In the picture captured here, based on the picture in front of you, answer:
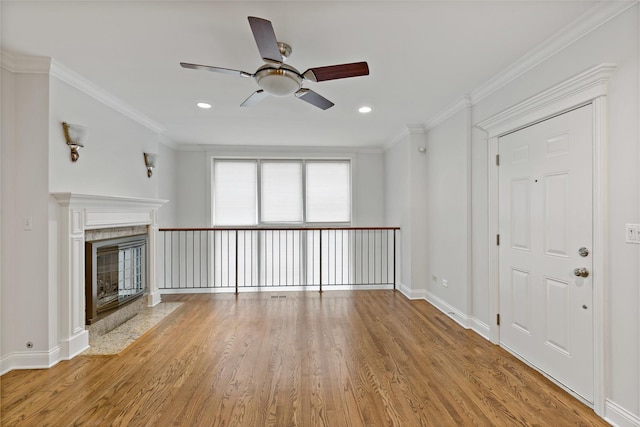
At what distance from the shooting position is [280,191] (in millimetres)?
6016

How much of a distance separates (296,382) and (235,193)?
4.34 meters

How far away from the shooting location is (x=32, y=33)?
2148 mm

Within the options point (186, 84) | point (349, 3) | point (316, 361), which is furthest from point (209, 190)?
point (349, 3)

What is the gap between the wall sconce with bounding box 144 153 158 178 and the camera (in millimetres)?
4137

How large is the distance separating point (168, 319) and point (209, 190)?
277cm

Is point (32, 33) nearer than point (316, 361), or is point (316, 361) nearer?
point (32, 33)

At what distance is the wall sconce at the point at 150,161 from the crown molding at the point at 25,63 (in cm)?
167

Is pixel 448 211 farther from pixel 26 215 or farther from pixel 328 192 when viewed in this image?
pixel 26 215

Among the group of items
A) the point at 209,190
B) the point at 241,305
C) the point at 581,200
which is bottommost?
the point at 241,305

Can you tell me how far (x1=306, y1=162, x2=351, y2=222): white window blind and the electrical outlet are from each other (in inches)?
179

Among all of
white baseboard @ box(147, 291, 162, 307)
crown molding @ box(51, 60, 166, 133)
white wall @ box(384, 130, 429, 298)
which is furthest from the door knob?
white baseboard @ box(147, 291, 162, 307)

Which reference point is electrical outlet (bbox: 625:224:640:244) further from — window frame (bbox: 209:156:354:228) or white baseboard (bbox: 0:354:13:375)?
white baseboard (bbox: 0:354:13:375)

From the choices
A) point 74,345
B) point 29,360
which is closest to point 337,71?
point 74,345

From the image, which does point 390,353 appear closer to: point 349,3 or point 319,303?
point 319,303
